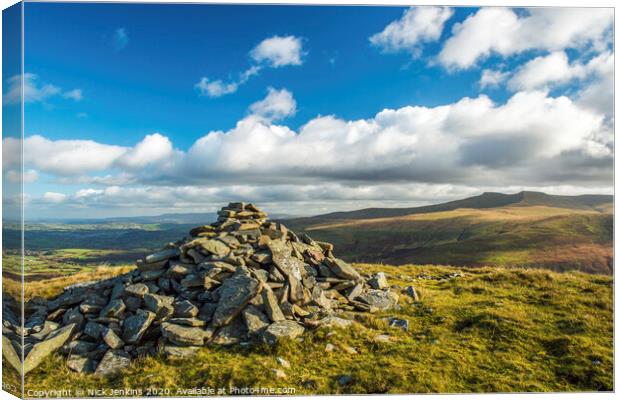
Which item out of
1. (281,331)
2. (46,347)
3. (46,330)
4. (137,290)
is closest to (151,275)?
(137,290)

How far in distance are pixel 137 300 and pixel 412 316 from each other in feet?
34.9

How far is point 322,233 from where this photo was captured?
131500mm

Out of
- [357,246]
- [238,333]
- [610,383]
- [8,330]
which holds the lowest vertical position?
[357,246]

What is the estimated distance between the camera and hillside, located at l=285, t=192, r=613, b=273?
7269 cm

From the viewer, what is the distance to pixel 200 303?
13.5 metres

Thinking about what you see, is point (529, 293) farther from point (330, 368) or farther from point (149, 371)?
point (149, 371)

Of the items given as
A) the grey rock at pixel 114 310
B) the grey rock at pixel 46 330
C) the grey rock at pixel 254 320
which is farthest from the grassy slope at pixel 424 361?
the grey rock at pixel 114 310

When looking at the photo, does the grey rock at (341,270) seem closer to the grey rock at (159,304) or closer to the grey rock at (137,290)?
the grey rock at (159,304)

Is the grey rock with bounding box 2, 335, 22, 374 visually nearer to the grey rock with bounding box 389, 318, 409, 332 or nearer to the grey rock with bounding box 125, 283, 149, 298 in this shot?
the grey rock with bounding box 125, 283, 149, 298

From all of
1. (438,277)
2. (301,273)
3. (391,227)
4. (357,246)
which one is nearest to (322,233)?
(357,246)

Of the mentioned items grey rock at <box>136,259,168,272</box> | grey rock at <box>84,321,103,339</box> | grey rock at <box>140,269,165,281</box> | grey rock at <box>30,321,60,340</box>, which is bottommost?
grey rock at <box>30,321,60,340</box>

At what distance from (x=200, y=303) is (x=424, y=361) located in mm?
7866

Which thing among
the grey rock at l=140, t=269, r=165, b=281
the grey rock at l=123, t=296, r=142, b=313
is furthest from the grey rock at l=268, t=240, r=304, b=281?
the grey rock at l=123, t=296, r=142, b=313

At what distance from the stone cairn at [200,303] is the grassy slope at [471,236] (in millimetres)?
43736
